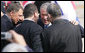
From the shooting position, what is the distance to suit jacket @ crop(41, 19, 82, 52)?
3275 millimetres

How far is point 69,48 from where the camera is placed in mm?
3291

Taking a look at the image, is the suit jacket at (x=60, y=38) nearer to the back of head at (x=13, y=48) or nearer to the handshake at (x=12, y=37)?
the handshake at (x=12, y=37)

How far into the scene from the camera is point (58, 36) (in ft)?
10.7

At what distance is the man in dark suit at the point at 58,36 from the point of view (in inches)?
129

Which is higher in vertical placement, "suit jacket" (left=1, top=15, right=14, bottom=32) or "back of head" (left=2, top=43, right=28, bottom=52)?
"suit jacket" (left=1, top=15, right=14, bottom=32)

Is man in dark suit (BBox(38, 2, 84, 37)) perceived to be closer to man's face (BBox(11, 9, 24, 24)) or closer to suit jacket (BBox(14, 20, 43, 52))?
man's face (BBox(11, 9, 24, 24))

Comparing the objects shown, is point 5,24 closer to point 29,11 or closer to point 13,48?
point 29,11

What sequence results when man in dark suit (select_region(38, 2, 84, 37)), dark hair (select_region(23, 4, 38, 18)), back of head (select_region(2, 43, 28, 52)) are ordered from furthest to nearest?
man in dark suit (select_region(38, 2, 84, 37)) < dark hair (select_region(23, 4, 38, 18)) < back of head (select_region(2, 43, 28, 52))

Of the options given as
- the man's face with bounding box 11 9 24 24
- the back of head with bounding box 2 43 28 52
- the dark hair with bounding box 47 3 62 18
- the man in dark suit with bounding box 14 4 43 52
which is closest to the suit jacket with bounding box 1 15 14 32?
the man in dark suit with bounding box 14 4 43 52

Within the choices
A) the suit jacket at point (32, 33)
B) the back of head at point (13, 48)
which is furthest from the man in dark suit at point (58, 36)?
the back of head at point (13, 48)

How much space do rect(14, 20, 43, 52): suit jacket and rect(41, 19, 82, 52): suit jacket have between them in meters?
0.19

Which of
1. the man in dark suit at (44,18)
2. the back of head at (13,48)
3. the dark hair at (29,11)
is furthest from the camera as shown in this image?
the man in dark suit at (44,18)

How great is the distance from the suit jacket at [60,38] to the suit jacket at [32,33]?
190 mm

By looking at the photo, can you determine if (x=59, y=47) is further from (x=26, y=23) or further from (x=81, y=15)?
(x=81, y=15)
